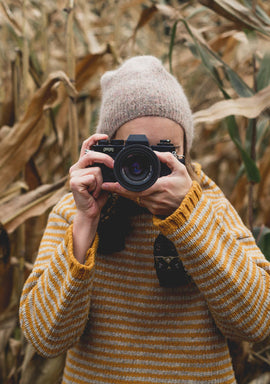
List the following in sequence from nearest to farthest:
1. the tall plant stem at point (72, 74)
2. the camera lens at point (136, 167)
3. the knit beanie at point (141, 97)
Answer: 1. the camera lens at point (136, 167)
2. the knit beanie at point (141, 97)
3. the tall plant stem at point (72, 74)

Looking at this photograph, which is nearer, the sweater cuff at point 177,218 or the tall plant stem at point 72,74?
the sweater cuff at point 177,218

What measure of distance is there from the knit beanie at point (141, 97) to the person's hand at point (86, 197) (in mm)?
91

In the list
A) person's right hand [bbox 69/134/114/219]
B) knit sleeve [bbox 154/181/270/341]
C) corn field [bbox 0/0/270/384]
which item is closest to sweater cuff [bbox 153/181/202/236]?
knit sleeve [bbox 154/181/270/341]

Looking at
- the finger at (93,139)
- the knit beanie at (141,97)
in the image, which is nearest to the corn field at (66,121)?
the knit beanie at (141,97)

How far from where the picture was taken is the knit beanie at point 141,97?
71cm

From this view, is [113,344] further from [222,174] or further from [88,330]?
[222,174]

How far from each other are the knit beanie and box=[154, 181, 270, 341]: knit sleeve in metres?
0.16

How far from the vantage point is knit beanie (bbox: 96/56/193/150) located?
71 cm

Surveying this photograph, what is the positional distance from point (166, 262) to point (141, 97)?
29 centimetres

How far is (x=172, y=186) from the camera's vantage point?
0.60m

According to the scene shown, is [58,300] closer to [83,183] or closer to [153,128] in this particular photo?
[83,183]

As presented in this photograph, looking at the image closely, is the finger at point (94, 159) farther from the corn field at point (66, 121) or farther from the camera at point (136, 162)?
the corn field at point (66, 121)

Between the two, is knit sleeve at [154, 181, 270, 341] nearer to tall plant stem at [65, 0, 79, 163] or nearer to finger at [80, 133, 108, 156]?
finger at [80, 133, 108, 156]

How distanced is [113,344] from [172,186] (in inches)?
12.2
